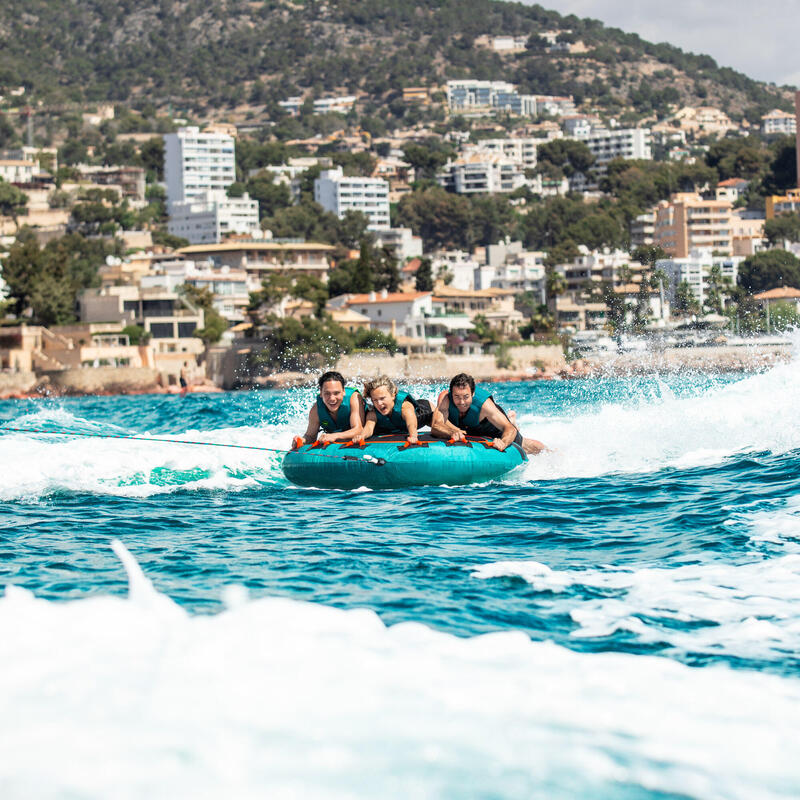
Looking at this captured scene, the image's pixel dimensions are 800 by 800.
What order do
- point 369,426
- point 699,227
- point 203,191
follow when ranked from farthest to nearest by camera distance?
1. point 203,191
2. point 699,227
3. point 369,426

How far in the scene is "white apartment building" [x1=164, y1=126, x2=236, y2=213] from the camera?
16475 centimetres

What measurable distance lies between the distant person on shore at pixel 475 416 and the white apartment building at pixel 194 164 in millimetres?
150645

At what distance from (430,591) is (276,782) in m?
3.30

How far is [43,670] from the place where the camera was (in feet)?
21.7

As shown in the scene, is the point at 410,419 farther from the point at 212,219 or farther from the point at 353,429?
the point at 212,219

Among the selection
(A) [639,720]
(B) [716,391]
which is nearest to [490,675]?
(A) [639,720]

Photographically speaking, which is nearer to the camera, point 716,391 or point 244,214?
point 716,391

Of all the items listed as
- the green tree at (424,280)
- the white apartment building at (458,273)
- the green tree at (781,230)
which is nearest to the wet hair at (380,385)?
the green tree at (424,280)

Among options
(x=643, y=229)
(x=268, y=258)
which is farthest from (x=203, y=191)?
(x=268, y=258)

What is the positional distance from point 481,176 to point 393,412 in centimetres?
16920

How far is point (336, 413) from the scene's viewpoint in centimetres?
1453

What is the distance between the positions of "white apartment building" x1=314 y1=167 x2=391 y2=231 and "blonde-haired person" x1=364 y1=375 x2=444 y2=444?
138123 mm

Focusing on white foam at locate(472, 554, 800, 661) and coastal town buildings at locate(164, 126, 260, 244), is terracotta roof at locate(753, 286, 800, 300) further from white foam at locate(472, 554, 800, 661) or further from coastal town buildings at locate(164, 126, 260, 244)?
white foam at locate(472, 554, 800, 661)

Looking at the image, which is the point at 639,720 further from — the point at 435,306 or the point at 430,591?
the point at 435,306
